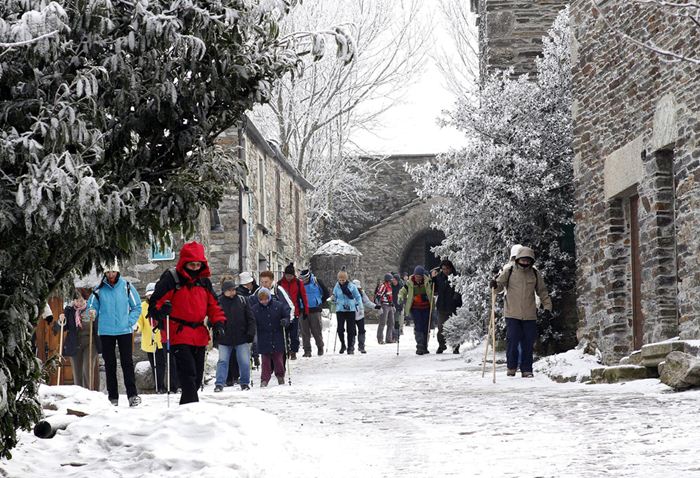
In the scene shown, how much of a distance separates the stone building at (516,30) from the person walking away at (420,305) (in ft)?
12.4

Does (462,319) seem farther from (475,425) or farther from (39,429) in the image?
(39,429)

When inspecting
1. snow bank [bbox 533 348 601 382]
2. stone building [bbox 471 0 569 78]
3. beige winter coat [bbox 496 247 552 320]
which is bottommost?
snow bank [bbox 533 348 601 382]

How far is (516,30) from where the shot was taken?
2142 cm

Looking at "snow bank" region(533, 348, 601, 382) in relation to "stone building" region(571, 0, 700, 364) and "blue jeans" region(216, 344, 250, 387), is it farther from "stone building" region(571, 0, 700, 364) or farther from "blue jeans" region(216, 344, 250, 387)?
"blue jeans" region(216, 344, 250, 387)

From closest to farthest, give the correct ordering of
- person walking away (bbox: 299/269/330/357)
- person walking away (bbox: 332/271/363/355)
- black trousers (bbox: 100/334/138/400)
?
black trousers (bbox: 100/334/138/400)
person walking away (bbox: 299/269/330/357)
person walking away (bbox: 332/271/363/355)

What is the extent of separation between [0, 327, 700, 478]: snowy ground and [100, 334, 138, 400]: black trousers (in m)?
1.17

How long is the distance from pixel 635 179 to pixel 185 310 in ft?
18.0

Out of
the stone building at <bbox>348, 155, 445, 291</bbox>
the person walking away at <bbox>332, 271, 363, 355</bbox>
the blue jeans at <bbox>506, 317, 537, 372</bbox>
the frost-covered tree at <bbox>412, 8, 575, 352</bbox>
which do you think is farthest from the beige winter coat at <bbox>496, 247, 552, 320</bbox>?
the stone building at <bbox>348, 155, 445, 291</bbox>

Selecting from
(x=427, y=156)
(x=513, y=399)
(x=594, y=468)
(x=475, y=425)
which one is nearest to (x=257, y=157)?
(x=427, y=156)

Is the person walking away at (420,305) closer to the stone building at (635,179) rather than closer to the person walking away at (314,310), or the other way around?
the person walking away at (314,310)

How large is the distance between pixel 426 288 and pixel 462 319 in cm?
225

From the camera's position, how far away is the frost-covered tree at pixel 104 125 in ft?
22.4

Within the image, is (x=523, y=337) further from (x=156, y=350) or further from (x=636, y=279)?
(x=156, y=350)

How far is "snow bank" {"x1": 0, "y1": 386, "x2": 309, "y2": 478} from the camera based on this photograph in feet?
25.7
